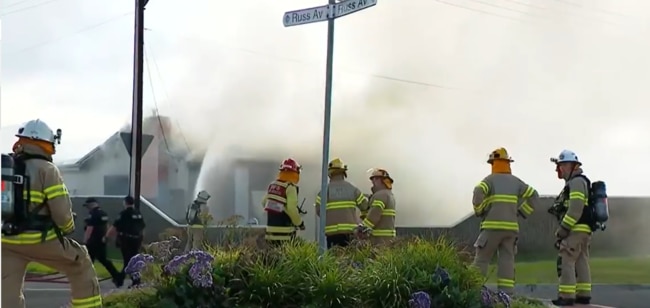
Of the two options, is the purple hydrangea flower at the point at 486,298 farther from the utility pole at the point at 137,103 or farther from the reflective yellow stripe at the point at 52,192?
the utility pole at the point at 137,103

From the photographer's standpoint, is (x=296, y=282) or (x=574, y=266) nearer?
(x=296, y=282)

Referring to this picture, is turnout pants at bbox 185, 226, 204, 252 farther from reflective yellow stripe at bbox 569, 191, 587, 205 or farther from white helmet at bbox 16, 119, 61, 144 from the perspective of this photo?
reflective yellow stripe at bbox 569, 191, 587, 205

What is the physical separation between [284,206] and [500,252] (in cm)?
220

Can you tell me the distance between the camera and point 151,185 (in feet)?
59.1

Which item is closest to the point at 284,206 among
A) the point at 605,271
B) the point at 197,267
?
the point at 197,267

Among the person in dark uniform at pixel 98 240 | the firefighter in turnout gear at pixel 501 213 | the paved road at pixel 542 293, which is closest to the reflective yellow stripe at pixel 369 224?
the firefighter in turnout gear at pixel 501 213

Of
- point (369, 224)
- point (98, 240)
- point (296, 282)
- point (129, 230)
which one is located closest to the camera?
point (296, 282)

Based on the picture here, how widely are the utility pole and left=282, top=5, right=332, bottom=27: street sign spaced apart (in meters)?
5.97

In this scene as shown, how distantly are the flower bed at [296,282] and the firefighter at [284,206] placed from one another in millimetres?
2419

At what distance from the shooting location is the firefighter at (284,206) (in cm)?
704

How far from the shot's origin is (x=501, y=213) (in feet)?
22.4

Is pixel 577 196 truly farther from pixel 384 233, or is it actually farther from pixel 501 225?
pixel 384 233

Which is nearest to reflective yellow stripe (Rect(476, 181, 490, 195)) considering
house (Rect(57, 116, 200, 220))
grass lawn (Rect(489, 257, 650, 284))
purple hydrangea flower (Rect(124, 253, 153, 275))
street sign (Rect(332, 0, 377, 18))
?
street sign (Rect(332, 0, 377, 18))

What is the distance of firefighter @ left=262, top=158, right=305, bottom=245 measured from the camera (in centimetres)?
704
